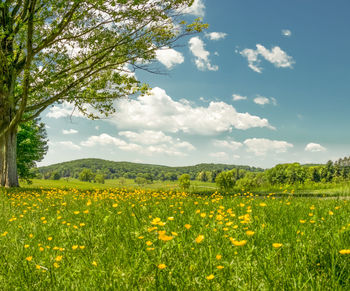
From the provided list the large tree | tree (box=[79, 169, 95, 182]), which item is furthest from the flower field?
tree (box=[79, 169, 95, 182])

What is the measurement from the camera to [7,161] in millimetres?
15469

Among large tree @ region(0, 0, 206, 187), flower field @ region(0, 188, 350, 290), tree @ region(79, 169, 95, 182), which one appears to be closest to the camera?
flower field @ region(0, 188, 350, 290)

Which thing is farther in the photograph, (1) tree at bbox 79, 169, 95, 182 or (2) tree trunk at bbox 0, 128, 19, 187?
(1) tree at bbox 79, 169, 95, 182

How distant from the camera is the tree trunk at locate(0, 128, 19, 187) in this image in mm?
15461

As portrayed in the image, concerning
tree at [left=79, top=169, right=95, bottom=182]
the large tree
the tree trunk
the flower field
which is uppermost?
the large tree

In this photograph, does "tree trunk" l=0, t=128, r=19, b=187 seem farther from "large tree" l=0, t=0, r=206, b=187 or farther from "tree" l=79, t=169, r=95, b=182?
"tree" l=79, t=169, r=95, b=182

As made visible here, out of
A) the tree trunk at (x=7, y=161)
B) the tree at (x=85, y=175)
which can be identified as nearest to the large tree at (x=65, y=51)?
the tree trunk at (x=7, y=161)

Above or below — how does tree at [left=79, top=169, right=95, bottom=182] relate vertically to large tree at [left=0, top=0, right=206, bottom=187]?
below

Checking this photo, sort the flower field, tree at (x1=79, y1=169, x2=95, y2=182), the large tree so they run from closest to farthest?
the flower field, the large tree, tree at (x1=79, y1=169, x2=95, y2=182)

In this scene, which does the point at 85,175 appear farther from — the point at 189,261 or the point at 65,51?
the point at 189,261

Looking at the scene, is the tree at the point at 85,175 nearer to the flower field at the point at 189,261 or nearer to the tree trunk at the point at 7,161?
the tree trunk at the point at 7,161

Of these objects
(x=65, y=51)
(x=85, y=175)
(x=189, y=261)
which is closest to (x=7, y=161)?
(x=65, y=51)

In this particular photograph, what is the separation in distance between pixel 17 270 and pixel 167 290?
5.84 ft

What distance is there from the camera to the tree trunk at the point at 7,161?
1546 centimetres
